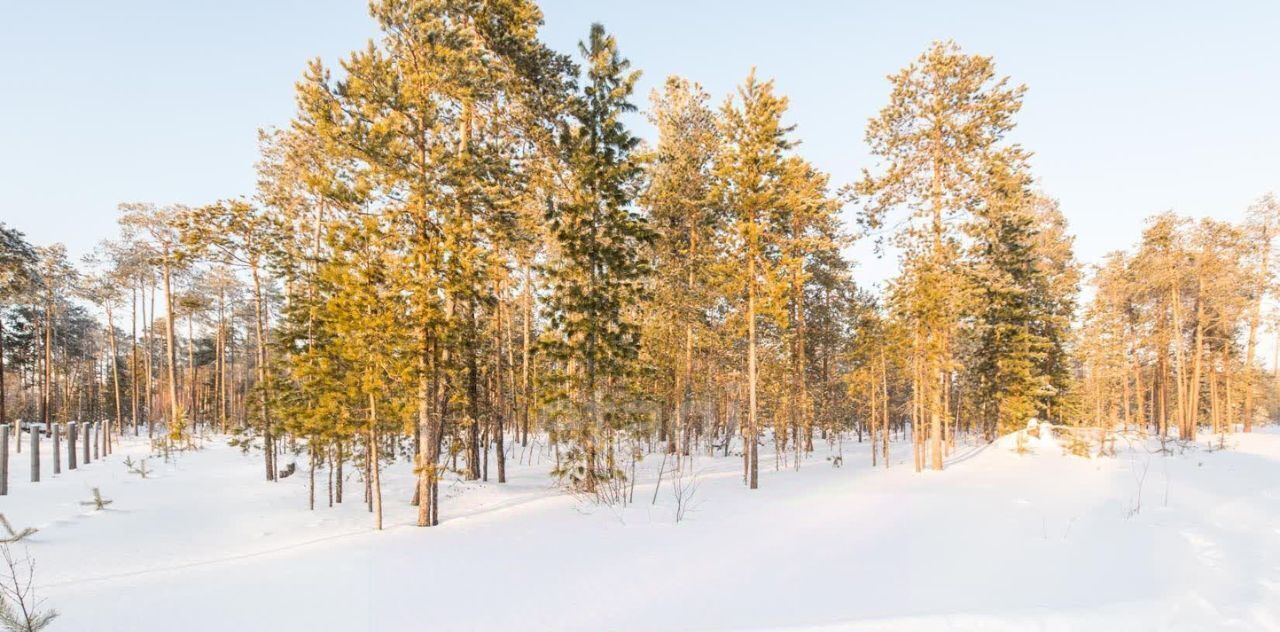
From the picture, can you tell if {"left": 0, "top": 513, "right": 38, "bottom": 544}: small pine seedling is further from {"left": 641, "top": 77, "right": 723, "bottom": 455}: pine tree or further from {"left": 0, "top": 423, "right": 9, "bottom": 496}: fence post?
{"left": 641, "top": 77, "right": 723, "bottom": 455}: pine tree

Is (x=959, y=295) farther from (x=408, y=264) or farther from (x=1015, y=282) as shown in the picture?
(x=408, y=264)

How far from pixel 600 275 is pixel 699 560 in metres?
8.34

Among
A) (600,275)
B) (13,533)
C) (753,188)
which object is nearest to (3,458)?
(13,533)

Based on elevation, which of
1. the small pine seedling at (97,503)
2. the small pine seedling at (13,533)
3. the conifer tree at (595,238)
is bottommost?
the small pine seedling at (97,503)

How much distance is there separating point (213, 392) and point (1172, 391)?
255 ft

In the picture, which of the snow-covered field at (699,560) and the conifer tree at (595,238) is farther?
the conifer tree at (595,238)

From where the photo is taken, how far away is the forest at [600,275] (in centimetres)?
926

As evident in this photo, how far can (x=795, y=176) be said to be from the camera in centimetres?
1442

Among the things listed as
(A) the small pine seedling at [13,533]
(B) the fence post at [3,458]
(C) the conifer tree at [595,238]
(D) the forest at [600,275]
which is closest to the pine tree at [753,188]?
(D) the forest at [600,275]

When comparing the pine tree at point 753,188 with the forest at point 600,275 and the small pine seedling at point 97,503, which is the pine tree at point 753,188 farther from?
the small pine seedling at point 97,503

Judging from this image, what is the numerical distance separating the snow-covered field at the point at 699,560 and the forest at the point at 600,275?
5.67 feet

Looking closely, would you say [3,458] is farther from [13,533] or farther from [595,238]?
[595,238]

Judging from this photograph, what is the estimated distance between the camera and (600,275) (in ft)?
43.2

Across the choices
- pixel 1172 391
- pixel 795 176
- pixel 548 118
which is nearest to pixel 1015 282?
pixel 795 176
